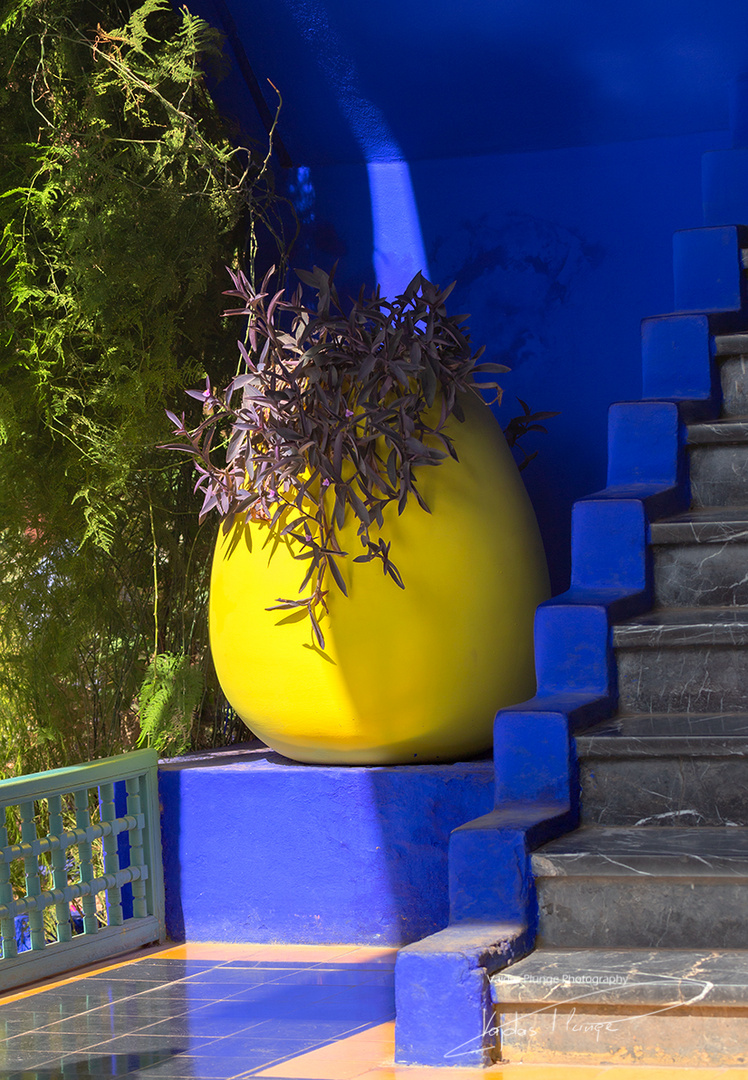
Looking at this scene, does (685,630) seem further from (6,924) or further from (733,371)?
(6,924)

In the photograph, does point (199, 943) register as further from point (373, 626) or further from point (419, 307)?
point (419, 307)

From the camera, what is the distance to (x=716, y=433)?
3.80 m

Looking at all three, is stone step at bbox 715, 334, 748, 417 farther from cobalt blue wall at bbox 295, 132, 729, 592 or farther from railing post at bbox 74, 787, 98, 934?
railing post at bbox 74, 787, 98, 934

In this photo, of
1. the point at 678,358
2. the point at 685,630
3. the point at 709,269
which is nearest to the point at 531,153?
the point at 709,269

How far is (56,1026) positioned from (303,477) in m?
1.47

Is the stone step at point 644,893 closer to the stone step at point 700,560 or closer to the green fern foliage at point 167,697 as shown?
the stone step at point 700,560

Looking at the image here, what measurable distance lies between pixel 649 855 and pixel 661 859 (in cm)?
3

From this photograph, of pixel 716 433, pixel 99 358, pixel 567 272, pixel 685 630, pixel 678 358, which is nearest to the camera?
pixel 685 630

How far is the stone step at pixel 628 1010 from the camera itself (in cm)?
252

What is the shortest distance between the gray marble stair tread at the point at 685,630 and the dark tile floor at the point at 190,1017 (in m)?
0.98

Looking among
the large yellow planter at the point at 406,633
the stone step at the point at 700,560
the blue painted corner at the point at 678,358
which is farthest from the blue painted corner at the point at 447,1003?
the blue painted corner at the point at 678,358

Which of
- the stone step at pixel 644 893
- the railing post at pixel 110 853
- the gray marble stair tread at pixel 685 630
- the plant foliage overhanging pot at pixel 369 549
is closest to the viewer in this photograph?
the stone step at pixel 644 893

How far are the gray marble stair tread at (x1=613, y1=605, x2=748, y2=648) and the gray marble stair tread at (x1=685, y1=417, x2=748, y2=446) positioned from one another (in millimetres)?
578

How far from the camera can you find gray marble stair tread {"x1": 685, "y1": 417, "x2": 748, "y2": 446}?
378 cm
